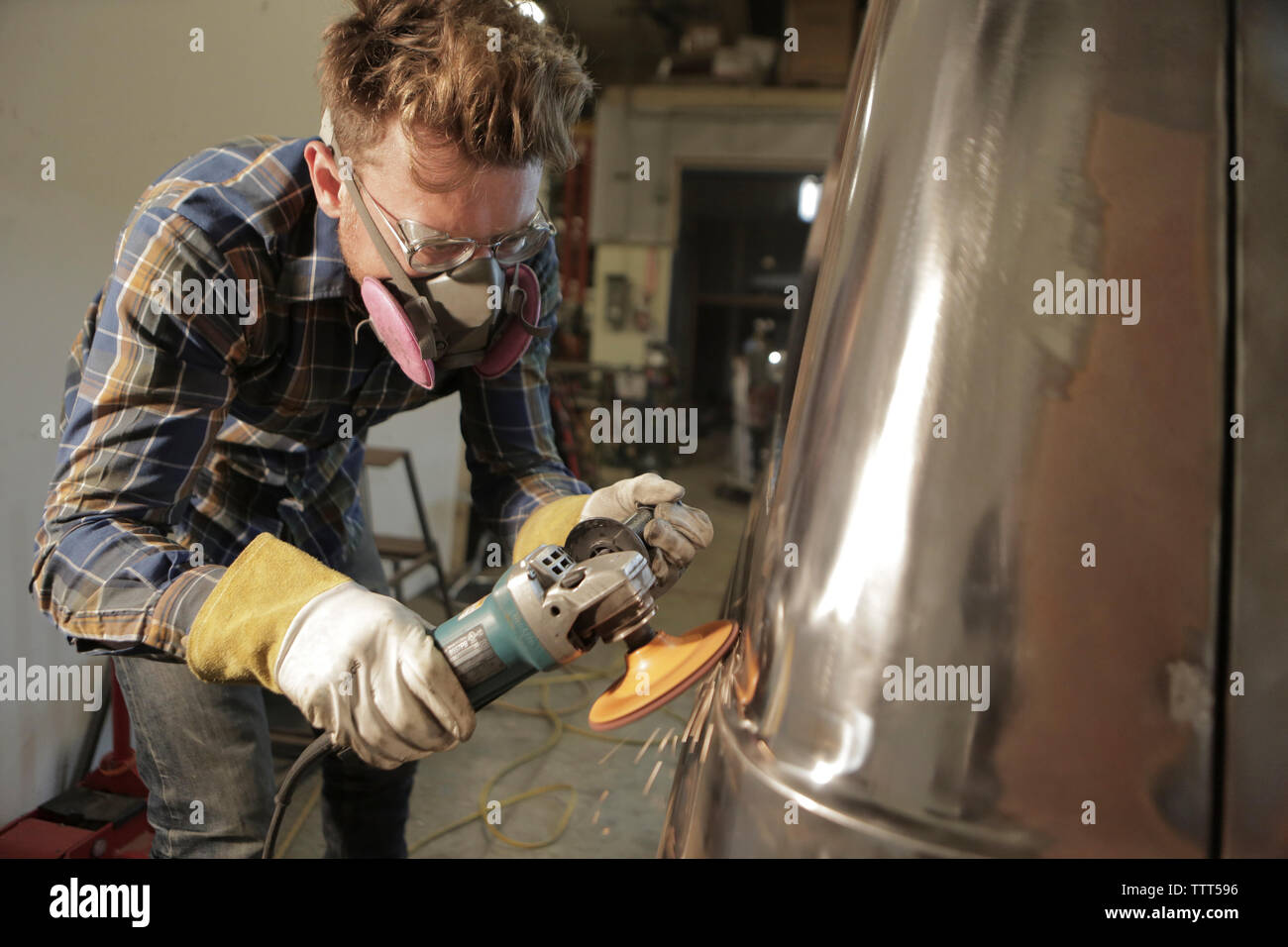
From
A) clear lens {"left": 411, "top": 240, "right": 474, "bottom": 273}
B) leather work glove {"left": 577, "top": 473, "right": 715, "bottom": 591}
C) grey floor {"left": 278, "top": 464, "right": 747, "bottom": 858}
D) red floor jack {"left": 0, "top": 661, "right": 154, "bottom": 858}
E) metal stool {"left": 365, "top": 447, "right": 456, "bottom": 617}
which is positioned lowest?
grey floor {"left": 278, "top": 464, "right": 747, "bottom": 858}

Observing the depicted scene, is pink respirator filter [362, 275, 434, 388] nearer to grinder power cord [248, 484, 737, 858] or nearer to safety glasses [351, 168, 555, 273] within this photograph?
safety glasses [351, 168, 555, 273]

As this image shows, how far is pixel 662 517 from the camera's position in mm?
1275

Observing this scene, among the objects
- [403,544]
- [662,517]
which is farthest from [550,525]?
[403,544]

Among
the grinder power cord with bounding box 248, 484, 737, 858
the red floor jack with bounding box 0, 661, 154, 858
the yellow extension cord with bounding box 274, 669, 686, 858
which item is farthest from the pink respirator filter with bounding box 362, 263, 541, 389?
the yellow extension cord with bounding box 274, 669, 686, 858

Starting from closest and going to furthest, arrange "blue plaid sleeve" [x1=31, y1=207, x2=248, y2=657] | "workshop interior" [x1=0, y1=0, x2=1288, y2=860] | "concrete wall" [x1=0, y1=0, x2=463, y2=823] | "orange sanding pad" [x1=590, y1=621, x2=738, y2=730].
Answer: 1. "workshop interior" [x1=0, y1=0, x2=1288, y2=860]
2. "orange sanding pad" [x1=590, y1=621, x2=738, y2=730]
3. "blue plaid sleeve" [x1=31, y1=207, x2=248, y2=657]
4. "concrete wall" [x1=0, y1=0, x2=463, y2=823]

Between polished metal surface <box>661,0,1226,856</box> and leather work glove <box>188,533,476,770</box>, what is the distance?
0.43 metres

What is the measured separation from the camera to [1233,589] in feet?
2.24

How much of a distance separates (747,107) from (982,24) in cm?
926

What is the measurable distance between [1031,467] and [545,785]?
267 centimetres

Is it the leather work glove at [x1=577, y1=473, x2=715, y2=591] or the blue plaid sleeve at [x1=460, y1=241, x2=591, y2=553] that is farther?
the blue plaid sleeve at [x1=460, y1=241, x2=591, y2=553]

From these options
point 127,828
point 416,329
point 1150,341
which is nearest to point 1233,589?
point 1150,341

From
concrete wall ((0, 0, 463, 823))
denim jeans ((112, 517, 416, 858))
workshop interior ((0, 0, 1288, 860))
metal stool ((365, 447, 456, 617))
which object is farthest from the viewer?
metal stool ((365, 447, 456, 617))

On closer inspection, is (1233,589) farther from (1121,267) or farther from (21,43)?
(21,43)

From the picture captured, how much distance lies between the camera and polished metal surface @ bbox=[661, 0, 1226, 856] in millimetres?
688
